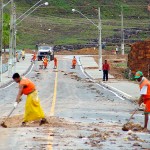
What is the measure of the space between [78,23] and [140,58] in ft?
274

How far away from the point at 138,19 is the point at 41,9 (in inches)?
829

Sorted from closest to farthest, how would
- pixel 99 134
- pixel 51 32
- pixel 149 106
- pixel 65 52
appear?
pixel 99 134 → pixel 149 106 → pixel 65 52 → pixel 51 32

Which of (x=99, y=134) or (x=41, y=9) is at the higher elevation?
(x=41, y=9)

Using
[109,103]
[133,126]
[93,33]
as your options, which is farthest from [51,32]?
[133,126]

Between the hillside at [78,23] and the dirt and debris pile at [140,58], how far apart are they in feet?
188

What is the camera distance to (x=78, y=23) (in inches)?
5635

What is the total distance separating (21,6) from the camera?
15000 centimetres

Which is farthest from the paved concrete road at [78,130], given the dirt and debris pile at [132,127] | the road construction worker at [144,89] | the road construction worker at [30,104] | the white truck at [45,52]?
the white truck at [45,52]

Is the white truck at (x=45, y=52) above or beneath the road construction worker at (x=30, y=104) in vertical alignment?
above

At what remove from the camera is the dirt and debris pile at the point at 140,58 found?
5906 cm

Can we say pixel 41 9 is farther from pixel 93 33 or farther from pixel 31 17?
pixel 93 33

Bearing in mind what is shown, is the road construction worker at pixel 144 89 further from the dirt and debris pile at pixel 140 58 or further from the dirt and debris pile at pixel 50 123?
the dirt and debris pile at pixel 140 58

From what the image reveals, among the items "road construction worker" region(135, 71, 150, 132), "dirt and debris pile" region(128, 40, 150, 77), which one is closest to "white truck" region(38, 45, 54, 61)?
"dirt and debris pile" region(128, 40, 150, 77)

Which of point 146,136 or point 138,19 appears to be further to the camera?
point 138,19
